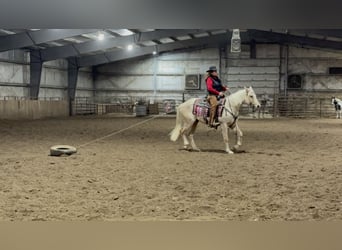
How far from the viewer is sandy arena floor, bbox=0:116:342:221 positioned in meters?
5.10

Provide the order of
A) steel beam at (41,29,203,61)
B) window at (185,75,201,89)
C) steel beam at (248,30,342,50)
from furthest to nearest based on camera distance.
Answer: window at (185,75,201,89) → steel beam at (248,30,342,50) → steel beam at (41,29,203,61)

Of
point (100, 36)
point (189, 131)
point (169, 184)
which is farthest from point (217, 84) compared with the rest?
point (100, 36)

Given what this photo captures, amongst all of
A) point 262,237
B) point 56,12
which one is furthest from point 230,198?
point 56,12

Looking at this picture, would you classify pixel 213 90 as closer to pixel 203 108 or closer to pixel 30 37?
pixel 203 108

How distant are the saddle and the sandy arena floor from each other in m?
0.91

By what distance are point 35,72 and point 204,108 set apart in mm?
19616

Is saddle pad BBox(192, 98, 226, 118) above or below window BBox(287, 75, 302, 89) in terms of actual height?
below

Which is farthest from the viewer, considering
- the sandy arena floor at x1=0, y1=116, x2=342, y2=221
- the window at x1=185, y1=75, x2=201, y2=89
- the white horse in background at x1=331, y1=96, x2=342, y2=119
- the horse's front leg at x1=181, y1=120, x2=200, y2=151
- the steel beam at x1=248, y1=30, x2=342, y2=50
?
the window at x1=185, y1=75, x2=201, y2=89

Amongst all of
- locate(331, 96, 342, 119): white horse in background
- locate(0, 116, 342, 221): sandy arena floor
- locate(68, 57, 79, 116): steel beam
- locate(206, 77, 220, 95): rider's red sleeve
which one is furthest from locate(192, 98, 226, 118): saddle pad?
locate(68, 57, 79, 116): steel beam

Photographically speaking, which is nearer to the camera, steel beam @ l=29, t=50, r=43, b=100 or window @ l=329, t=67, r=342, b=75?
steel beam @ l=29, t=50, r=43, b=100

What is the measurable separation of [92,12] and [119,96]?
108 ft

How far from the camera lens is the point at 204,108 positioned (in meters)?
10.9

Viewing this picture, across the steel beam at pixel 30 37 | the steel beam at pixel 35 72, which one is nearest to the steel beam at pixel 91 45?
the steel beam at pixel 35 72

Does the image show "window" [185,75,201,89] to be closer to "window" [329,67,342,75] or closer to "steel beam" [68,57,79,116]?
"steel beam" [68,57,79,116]
